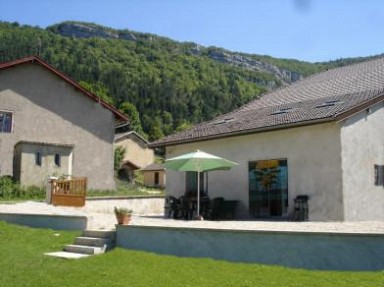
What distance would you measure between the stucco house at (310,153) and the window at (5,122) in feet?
39.6

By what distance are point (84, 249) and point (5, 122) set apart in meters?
19.1

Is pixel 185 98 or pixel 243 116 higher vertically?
pixel 185 98

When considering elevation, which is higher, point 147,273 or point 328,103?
point 328,103

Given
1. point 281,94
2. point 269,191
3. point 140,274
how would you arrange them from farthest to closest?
1. point 281,94
2. point 269,191
3. point 140,274

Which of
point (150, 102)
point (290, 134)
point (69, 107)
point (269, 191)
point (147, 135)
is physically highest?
point (150, 102)

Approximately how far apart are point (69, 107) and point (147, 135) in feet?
199

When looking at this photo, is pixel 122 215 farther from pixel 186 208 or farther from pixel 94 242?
pixel 186 208

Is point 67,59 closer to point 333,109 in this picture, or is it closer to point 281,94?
point 281,94

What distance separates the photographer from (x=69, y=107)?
3222 cm

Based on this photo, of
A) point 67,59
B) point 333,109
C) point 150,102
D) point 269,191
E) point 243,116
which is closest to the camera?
point 333,109

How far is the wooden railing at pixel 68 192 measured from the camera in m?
20.7

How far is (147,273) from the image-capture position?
31.0 ft

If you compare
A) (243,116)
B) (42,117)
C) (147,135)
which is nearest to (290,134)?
(243,116)

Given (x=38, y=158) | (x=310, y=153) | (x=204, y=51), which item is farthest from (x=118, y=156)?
(x=204, y=51)
